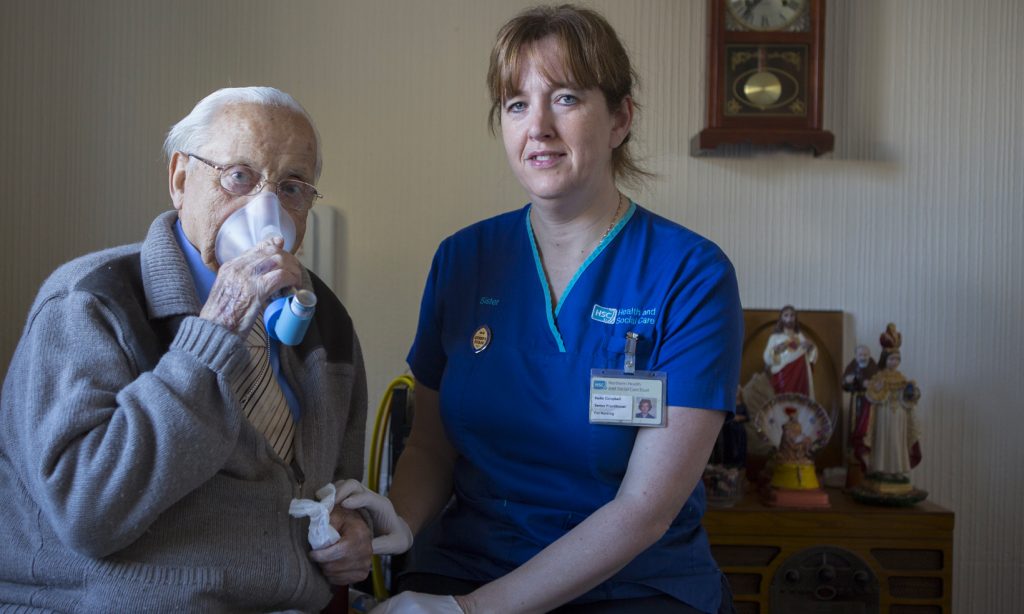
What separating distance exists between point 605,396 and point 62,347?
2.40 ft

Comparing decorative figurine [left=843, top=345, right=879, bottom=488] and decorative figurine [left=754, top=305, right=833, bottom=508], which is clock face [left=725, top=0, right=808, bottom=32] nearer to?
decorative figurine [left=754, top=305, right=833, bottom=508]

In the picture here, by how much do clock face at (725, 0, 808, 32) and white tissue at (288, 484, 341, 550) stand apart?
1.80 meters

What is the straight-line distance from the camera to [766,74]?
2449 mm

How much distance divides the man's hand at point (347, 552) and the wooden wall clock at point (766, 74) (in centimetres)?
155

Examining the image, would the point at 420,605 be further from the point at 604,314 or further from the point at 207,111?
the point at 207,111

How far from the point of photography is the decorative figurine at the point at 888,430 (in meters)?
2.24

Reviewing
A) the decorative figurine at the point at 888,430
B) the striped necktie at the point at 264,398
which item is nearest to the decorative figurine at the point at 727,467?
the decorative figurine at the point at 888,430

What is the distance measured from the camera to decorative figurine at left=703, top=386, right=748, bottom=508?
7.22 ft

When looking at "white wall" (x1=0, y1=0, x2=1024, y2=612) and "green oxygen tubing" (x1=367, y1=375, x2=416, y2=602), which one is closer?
"green oxygen tubing" (x1=367, y1=375, x2=416, y2=602)

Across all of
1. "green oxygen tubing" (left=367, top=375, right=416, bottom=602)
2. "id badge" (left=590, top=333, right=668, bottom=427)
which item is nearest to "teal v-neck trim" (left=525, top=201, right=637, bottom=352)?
"id badge" (left=590, top=333, right=668, bottom=427)

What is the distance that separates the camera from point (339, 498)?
4.24ft

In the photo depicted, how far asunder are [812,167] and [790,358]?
0.55 metres

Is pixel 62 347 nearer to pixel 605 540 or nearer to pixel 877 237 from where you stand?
pixel 605 540

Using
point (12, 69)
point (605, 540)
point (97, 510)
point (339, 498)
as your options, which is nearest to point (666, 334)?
point (605, 540)
